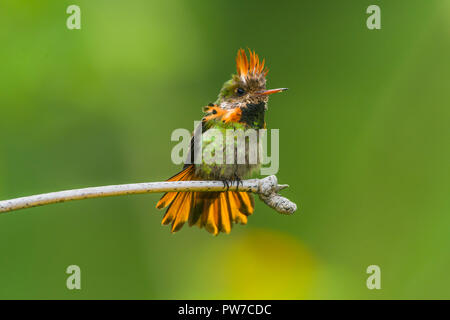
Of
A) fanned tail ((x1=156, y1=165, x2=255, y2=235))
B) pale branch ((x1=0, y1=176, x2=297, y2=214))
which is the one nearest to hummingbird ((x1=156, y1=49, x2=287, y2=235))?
fanned tail ((x1=156, y1=165, x2=255, y2=235))

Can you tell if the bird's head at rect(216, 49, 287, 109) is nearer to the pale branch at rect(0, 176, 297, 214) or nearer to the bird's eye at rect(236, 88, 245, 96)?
the bird's eye at rect(236, 88, 245, 96)

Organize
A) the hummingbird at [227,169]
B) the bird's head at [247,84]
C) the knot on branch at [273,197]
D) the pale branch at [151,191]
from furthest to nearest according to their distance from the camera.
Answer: the bird's head at [247,84] → the hummingbird at [227,169] → the knot on branch at [273,197] → the pale branch at [151,191]

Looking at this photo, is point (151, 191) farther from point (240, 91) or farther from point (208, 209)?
point (240, 91)

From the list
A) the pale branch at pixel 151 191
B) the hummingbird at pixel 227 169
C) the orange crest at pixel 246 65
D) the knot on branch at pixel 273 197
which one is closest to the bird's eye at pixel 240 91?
the hummingbird at pixel 227 169

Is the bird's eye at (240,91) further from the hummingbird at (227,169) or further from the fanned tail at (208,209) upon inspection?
the fanned tail at (208,209)

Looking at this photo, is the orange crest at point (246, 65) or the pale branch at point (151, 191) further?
the orange crest at point (246, 65)

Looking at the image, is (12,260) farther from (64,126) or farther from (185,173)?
(185,173)
